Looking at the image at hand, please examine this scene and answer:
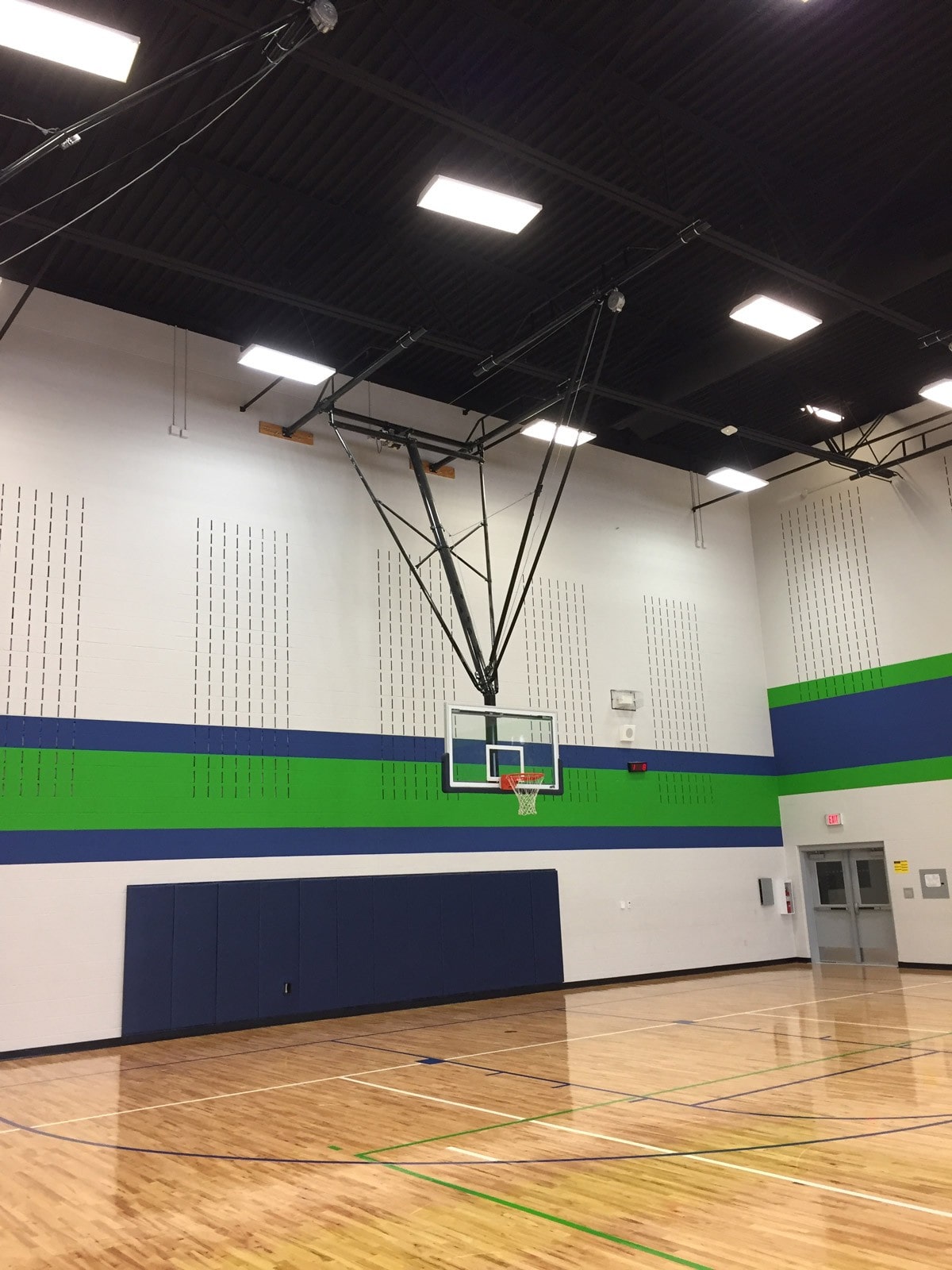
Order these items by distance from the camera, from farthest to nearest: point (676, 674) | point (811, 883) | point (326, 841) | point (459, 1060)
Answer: point (811, 883)
point (676, 674)
point (326, 841)
point (459, 1060)

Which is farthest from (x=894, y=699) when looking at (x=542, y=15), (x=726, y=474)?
(x=542, y=15)

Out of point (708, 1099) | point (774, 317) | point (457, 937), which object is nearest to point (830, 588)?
point (774, 317)

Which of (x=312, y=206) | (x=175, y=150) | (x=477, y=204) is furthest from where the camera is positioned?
(x=312, y=206)

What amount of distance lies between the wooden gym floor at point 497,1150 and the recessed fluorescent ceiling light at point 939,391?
8.91 m

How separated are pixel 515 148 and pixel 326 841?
909cm

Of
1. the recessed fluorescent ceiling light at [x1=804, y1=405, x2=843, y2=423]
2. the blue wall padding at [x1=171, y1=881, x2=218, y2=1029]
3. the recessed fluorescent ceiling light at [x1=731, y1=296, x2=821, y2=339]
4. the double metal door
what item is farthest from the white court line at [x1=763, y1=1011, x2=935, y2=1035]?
the recessed fluorescent ceiling light at [x1=804, y1=405, x2=843, y2=423]

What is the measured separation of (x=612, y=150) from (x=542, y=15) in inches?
73.8

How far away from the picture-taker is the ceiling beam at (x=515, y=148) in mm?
8477

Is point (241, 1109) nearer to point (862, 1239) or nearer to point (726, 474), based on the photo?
point (862, 1239)

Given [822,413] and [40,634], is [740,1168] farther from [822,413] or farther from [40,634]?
[822,413]

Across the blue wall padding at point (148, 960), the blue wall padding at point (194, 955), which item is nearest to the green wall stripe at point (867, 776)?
the blue wall padding at point (194, 955)

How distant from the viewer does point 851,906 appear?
61.1 feet

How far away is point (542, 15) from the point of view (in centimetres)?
962

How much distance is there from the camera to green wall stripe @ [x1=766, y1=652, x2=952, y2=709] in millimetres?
17547
